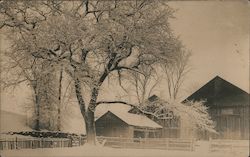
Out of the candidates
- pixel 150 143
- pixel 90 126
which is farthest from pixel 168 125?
pixel 90 126

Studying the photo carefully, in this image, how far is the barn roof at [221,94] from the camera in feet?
9.04

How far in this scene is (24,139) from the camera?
2.90 m

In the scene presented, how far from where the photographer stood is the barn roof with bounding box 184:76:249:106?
108 inches

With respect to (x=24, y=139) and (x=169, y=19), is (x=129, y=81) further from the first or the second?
(x=24, y=139)

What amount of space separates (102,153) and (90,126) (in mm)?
192

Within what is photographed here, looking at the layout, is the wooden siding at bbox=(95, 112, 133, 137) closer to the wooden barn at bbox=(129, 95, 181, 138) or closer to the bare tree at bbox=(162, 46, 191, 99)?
the wooden barn at bbox=(129, 95, 181, 138)

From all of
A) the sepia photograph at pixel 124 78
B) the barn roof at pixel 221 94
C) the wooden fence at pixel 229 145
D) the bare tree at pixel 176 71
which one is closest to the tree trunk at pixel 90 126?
the sepia photograph at pixel 124 78

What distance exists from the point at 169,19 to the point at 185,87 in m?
0.45

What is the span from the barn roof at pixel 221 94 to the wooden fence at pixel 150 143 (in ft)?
0.93

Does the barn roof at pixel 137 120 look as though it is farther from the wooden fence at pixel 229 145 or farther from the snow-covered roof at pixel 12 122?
the snow-covered roof at pixel 12 122

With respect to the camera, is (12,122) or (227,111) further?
A: (12,122)

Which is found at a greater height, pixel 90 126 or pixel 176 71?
pixel 176 71

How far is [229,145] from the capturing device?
8.98ft

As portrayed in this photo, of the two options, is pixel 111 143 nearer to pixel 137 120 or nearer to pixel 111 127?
pixel 111 127
